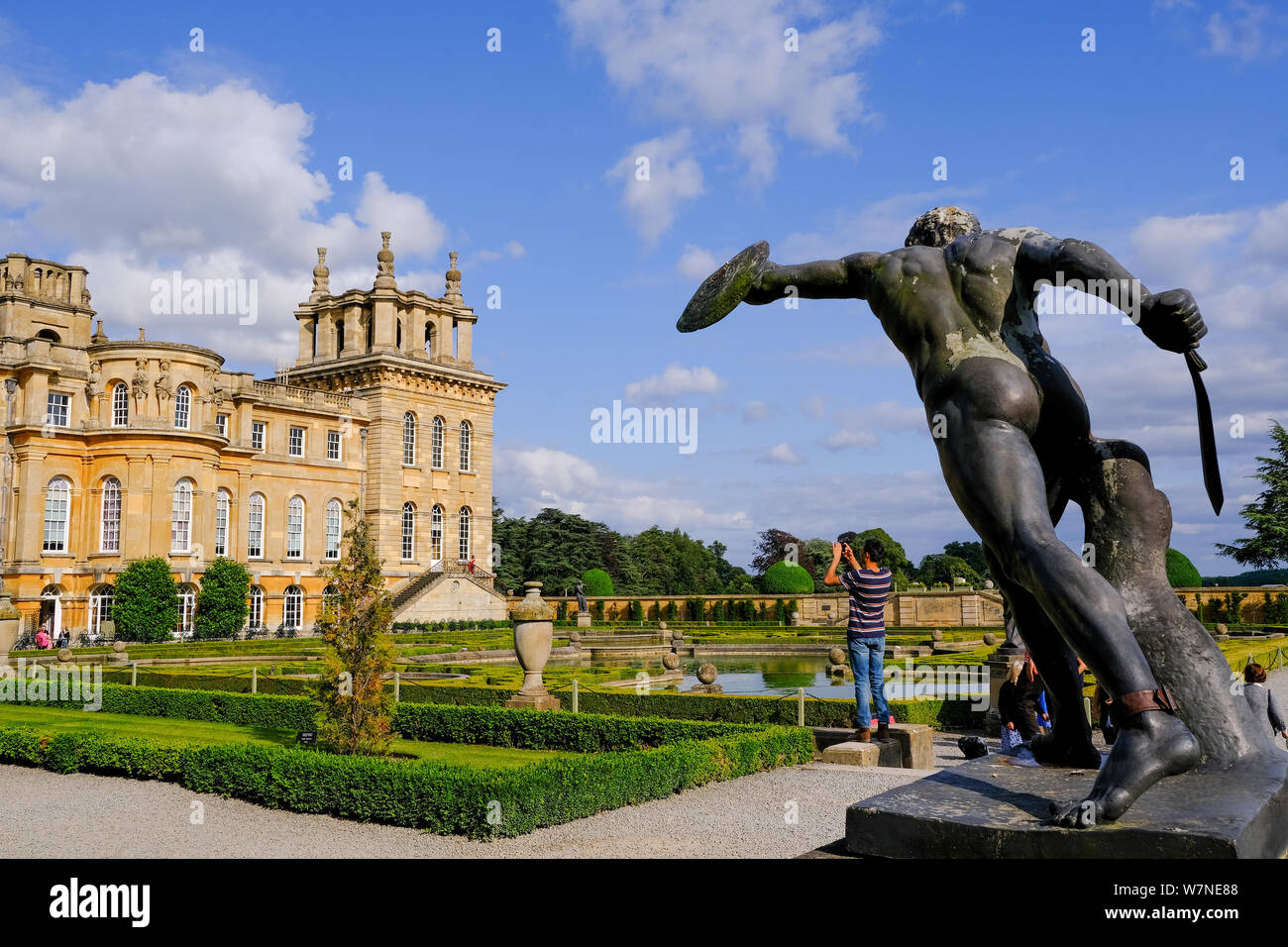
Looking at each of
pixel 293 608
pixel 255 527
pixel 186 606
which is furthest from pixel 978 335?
pixel 293 608

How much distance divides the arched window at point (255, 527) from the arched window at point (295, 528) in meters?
1.20

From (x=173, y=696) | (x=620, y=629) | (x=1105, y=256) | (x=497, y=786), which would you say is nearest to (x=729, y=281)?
(x=1105, y=256)

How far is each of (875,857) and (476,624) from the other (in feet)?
126

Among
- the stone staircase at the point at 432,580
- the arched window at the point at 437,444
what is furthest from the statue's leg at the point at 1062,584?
the arched window at the point at 437,444

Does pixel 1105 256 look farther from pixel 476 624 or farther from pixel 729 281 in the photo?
pixel 476 624

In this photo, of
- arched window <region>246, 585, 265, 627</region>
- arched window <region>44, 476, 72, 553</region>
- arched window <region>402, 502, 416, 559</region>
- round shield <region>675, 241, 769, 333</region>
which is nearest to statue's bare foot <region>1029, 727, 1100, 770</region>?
round shield <region>675, 241, 769, 333</region>

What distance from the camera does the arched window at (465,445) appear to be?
4684 centimetres

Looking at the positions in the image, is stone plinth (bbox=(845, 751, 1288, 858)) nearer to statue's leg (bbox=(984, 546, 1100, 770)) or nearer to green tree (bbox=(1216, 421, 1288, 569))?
statue's leg (bbox=(984, 546, 1100, 770))

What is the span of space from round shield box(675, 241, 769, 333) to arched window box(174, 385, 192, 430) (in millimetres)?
35845

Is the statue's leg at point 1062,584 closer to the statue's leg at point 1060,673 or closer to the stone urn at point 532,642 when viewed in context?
the statue's leg at point 1060,673

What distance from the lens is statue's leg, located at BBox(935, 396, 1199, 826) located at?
2.22 metres
